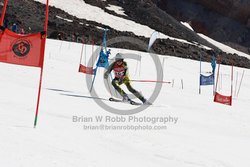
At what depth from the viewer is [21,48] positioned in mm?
6207

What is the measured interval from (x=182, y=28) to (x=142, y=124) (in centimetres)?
5636

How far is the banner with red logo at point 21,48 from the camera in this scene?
20.4ft

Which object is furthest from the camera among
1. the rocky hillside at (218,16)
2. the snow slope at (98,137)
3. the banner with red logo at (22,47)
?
the rocky hillside at (218,16)

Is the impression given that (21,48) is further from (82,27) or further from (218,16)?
(218,16)

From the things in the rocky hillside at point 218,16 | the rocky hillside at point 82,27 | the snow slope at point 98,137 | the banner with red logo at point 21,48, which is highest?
the rocky hillside at point 218,16

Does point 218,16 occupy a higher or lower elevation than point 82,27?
higher

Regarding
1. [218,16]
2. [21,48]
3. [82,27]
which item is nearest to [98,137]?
[21,48]

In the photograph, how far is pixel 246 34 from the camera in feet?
249

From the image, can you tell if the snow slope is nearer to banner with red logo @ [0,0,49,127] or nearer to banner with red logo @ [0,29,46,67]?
banner with red logo @ [0,0,49,127]

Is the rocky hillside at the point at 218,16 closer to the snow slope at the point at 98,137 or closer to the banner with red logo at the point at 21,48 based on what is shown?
the snow slope at the point at 98,137

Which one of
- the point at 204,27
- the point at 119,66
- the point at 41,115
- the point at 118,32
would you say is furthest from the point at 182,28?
the point at 41,115

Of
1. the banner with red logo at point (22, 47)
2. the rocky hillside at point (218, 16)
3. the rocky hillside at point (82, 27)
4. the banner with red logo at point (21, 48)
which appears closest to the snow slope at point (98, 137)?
the banner with red logo at point (22, 47)

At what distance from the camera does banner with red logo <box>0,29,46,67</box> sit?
6.21 m

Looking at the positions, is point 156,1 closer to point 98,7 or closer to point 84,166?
point 98,7
